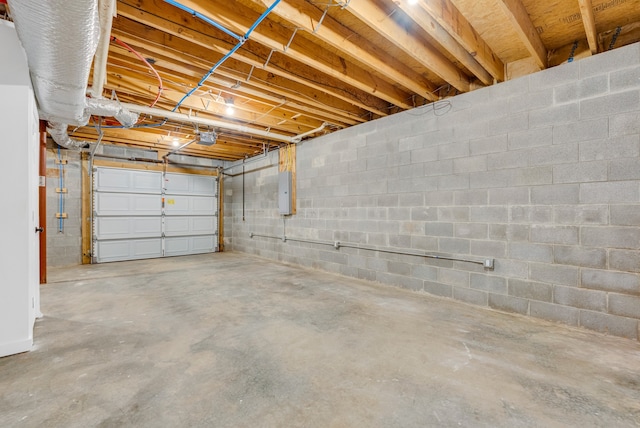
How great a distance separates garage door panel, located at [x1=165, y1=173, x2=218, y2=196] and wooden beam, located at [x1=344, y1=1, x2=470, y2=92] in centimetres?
610

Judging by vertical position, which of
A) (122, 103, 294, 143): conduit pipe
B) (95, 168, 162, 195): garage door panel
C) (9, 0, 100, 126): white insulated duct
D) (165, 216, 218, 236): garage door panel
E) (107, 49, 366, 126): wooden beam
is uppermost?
(107, 49, 366, 126): wooden beam

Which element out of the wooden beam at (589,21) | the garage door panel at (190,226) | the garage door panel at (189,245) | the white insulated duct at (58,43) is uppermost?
the wooden beam at (589,21)

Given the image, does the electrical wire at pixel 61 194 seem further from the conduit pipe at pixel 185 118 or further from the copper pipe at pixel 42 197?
the conduit pipe at pixel 185 118

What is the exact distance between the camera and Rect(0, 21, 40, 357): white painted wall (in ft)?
6.38

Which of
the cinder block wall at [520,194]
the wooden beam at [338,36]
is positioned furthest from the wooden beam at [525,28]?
the wooden beam at [338,36]

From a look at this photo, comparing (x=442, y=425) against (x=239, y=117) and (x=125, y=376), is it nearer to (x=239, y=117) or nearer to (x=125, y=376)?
(x=125, y=376)

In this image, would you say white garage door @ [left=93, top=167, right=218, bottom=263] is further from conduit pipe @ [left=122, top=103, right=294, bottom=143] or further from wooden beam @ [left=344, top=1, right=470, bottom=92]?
wooden beam @ [left=344, top=1, right=470, bottom=92]

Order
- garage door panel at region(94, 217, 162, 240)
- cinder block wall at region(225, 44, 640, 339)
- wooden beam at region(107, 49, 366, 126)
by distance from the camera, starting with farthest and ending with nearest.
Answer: garage door panel at region(94, 217, 162, 240)
wooden beam at region(107, 49, 366, 126)
cinder block wall at region(225, 44, 640, 339)

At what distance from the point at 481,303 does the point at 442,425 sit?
6.67ft

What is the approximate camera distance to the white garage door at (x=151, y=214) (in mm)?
5859

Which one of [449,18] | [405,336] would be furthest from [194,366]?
[449,18]

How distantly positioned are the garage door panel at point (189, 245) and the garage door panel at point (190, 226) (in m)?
0.12

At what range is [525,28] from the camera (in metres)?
2.20

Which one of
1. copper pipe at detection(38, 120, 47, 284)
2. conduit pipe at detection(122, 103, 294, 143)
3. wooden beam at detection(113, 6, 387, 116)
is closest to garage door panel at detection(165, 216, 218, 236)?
copper pipe at detection(38, 120, 47, 284)
